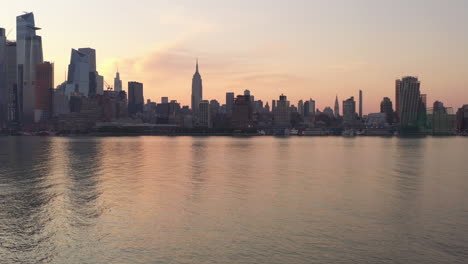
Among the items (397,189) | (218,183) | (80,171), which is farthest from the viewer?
(80,171)

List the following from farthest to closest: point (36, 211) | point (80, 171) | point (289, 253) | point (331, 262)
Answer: point (80, 171) → point (36, 211) → point (289, 253) → point (331, 262)


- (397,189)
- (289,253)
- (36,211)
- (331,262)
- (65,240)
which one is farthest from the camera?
(397,189)

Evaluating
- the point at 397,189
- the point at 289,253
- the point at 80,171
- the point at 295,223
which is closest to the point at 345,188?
the point at 397,189

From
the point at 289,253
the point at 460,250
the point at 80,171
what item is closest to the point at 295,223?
the point at 289,253

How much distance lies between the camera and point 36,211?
42.8m

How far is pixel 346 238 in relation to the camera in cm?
3319

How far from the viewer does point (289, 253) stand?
29812mm

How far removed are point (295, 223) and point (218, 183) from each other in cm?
2834

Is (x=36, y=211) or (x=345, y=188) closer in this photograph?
(x=36, y=211)

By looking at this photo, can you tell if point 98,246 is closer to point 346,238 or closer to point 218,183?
point 346,238

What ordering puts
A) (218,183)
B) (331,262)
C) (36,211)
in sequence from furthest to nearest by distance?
(218,183)
(36,211)
(331,262)

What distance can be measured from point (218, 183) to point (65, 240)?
3454 cm

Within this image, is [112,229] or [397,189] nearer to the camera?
[112,229]

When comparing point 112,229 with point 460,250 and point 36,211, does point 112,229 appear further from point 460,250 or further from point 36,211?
point 460,250
